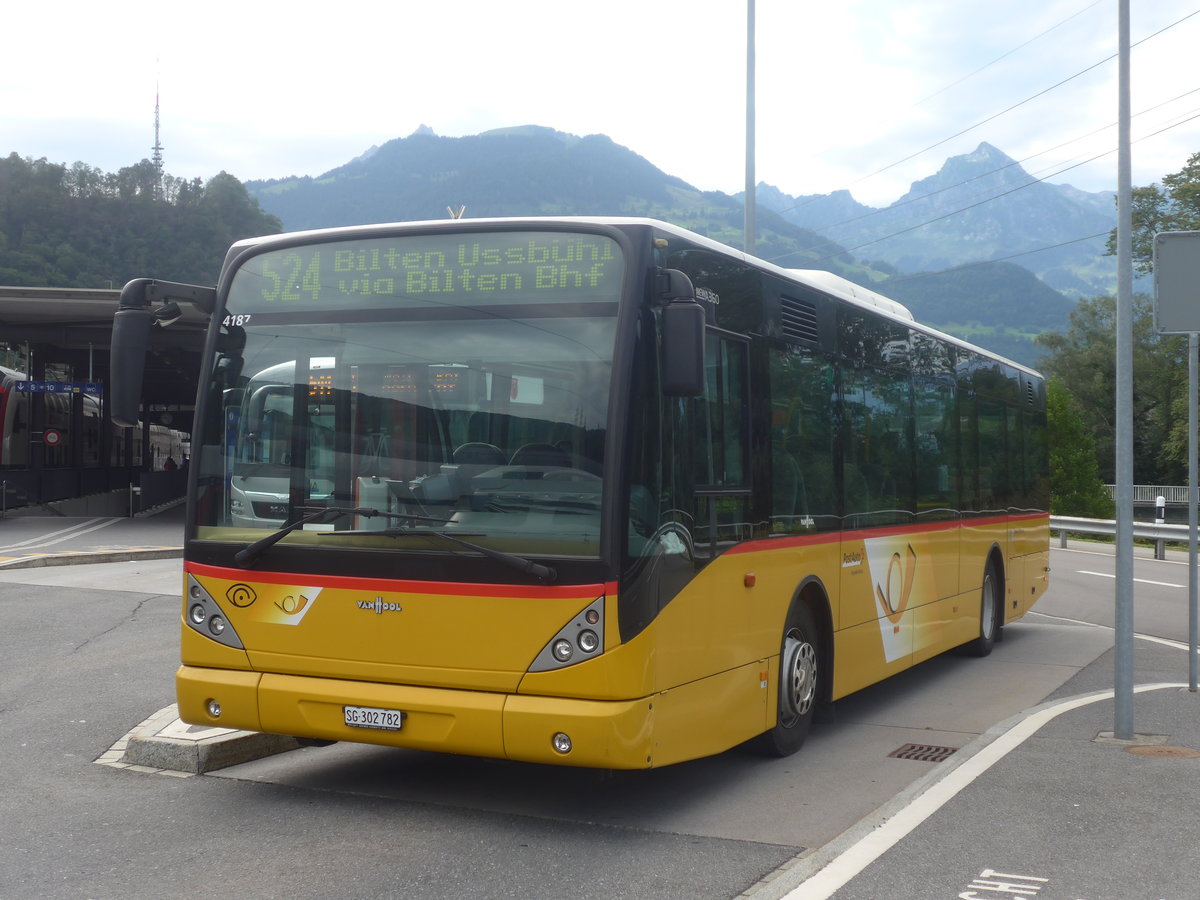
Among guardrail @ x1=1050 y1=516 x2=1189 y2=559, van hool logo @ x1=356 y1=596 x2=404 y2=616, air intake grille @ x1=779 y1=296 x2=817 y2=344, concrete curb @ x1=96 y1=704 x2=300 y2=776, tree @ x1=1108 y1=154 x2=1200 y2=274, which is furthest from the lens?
tree @ x1=1108 y1=154 x2=1200 y2=274

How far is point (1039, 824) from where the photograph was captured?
19.8 ft

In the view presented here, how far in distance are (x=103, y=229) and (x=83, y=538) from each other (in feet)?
173

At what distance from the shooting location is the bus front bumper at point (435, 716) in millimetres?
5777

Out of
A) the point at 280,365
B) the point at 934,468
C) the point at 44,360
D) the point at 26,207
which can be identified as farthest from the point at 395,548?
the point at 26,207

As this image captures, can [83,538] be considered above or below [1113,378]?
below

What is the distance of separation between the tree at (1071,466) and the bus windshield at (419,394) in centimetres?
7737

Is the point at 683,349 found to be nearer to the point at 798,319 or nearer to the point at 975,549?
the point at 798,319

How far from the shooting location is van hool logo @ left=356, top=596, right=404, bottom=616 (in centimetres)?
617

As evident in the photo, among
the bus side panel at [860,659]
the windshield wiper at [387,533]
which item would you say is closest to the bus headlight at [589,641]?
the windshield wiper at [387,533]

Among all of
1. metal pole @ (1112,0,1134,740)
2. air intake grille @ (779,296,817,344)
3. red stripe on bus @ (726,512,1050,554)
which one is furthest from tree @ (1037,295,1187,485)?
air intake grille @ (779,296,817,344)

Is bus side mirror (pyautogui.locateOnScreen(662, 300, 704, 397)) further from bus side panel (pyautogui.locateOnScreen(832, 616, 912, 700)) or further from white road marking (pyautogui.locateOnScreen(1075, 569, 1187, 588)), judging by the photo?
white road marking (pyautogui.locateOnScreen(1075, 569, 1187, 588))

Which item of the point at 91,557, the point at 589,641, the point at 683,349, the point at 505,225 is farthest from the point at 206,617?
the point at 91,557

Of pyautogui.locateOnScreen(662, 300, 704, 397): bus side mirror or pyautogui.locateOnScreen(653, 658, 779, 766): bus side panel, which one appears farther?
pyautogui.locateOnScreen(653, 658, 779, 766): bus side panel

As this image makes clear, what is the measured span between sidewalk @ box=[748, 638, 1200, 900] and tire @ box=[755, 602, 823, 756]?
35.6 inches
